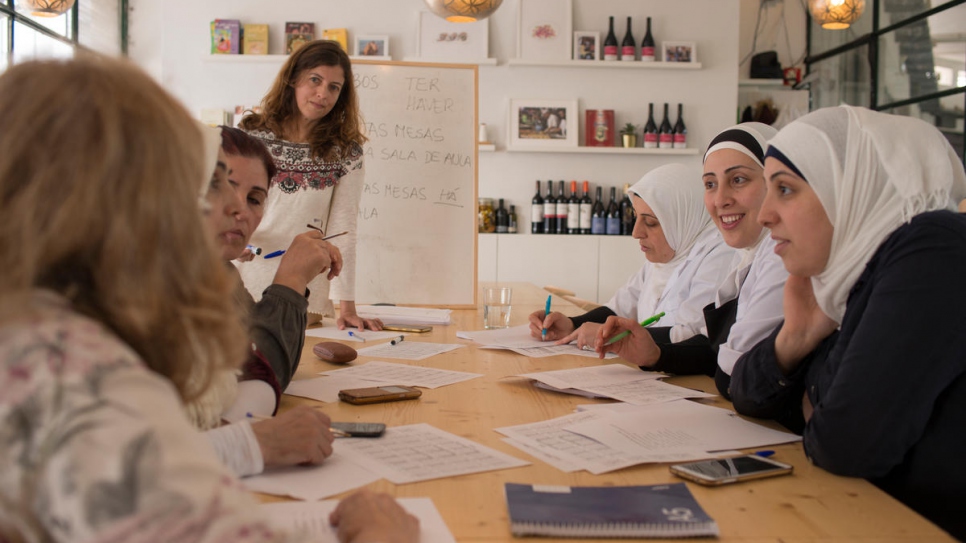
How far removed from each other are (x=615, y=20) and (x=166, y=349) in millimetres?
5517

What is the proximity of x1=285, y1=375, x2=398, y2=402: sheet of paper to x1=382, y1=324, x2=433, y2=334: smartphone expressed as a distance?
2.49ft

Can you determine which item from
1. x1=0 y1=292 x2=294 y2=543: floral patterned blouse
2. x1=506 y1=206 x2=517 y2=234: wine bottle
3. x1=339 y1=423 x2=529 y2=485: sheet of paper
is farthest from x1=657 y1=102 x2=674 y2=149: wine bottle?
x1=0 y1=292 x2=294 y2=543: floral patterned blouse

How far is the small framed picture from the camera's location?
5633 mm

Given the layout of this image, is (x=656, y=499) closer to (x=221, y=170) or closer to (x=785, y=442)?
(x=785, y=442)

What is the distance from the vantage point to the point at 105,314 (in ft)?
1.99

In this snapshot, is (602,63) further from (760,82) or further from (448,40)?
(760,82)

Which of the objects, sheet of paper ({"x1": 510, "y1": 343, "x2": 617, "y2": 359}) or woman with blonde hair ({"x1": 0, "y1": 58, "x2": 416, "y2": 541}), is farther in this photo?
sheet of paper ({"x1": 510, "y1": 343, "x2": 617, "y2": 359})

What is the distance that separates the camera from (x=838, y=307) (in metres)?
1.33

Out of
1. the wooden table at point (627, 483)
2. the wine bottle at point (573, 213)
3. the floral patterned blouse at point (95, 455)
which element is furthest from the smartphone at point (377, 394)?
the wine bottle at point (573, 213)

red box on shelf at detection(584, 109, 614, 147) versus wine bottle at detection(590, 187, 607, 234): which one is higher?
red box on shelf at detection(584, 109, 614, 147)

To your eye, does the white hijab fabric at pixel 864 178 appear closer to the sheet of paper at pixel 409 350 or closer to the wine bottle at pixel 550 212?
the sheet of paper at pixel 409 350

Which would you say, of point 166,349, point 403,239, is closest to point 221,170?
point 166,349

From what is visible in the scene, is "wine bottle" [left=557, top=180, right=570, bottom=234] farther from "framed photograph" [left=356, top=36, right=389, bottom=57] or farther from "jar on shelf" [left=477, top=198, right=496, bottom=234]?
"framed photograph" [left=356, top=36, right=389, bottom=57]

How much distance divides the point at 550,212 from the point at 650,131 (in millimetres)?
920
